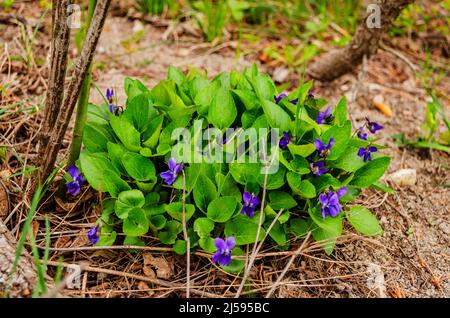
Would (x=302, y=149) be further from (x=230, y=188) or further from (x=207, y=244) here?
(x=207, y=244)

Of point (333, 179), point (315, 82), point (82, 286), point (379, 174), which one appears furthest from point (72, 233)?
point (315, 82)

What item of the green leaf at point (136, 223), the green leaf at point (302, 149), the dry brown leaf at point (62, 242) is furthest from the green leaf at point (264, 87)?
the dry brown leaf at point (62, 242)

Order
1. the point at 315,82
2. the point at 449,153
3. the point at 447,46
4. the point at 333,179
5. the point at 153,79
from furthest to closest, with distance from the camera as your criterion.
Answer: the point at 447,46 < the point at 315,82 < the point at 153,79 < the point at 449,153 < the point at 333,179

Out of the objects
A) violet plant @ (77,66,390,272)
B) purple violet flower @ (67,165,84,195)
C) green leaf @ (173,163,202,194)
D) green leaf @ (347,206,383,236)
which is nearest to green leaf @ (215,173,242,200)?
violet plant @ (77,66,390,272)

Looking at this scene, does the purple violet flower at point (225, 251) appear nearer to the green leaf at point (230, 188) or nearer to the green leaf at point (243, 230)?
the green leaf at point (243, 230)
